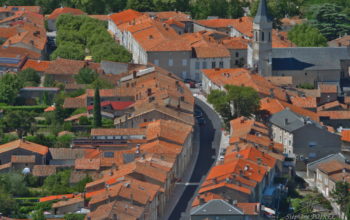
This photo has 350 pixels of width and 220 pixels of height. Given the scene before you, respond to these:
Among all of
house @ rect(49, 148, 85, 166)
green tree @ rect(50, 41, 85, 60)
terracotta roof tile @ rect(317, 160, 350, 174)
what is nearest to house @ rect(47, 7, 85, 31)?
green tree @ rect(50, 41, 85, 60)

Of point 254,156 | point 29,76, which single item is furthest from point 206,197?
point 29,76

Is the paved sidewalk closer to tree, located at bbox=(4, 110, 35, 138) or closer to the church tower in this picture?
tree, located at bbox=(4, 110, 35, 138)

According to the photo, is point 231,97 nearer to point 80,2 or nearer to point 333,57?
point 333,57

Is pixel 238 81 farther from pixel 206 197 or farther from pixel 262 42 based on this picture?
pixel 206 197

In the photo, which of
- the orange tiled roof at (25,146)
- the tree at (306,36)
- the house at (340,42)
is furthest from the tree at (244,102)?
the house at (340,42)

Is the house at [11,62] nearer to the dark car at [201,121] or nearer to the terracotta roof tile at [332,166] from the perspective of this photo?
the dark car at [201,121]

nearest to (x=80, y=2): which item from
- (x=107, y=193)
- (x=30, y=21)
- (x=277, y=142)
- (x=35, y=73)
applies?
(x=30, y=21)
